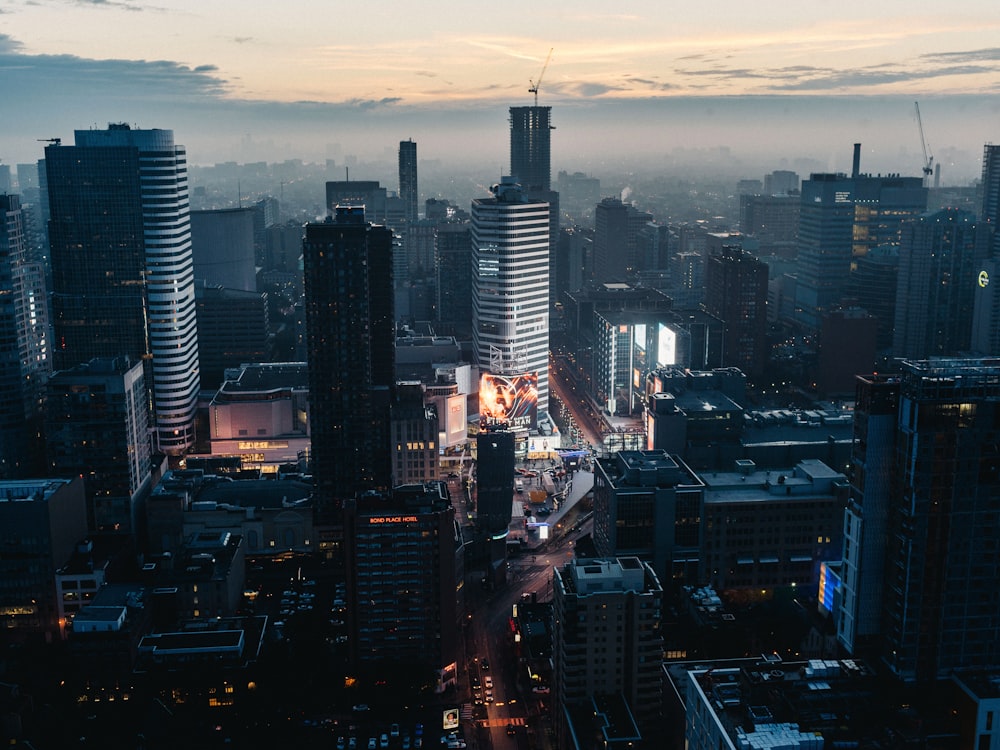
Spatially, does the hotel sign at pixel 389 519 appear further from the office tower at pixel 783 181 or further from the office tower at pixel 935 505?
the office tower at pixel 783 181

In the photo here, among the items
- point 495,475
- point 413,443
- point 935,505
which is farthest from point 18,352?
point 935,505

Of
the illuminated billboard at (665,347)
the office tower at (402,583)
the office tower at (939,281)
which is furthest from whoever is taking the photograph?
the office tower at (939,281)

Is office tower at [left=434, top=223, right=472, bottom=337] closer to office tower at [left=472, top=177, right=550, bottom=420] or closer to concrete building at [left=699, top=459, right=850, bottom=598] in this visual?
office tower at [left=472, top=177, right=550, bottom=420]

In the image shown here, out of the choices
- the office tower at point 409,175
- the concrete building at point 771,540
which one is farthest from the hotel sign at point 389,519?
the office tower at point 409,175

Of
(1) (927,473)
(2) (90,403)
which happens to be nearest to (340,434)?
(2) (90,403)

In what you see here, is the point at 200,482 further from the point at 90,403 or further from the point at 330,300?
the point at 330,300

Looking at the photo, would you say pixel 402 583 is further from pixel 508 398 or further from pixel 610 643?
pixel 508 398

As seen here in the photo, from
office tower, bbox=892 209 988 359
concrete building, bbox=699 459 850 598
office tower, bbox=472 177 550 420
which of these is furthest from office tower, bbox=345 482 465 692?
office tower, bbox=892 209 988 359
